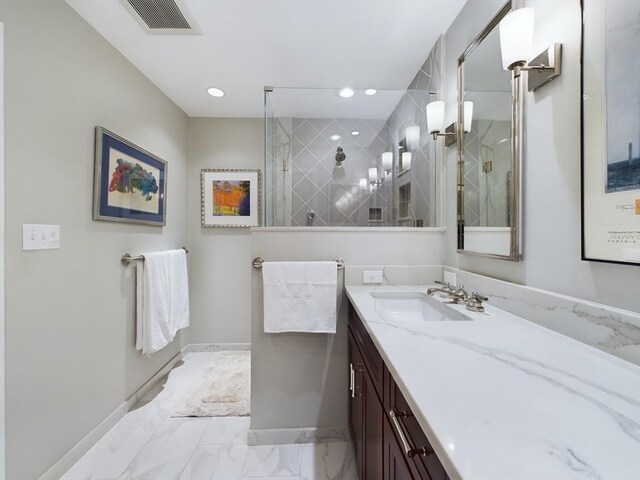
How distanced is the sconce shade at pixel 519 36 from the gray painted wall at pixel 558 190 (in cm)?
7

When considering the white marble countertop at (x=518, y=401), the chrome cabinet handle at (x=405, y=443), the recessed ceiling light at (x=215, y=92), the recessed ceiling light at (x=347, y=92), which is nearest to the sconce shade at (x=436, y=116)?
the recessed ceiling light at (x=347, y=92)

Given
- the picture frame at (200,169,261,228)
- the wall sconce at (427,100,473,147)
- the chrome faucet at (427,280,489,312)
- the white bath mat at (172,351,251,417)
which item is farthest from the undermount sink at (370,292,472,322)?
the picture frame at (200,169,261,228)

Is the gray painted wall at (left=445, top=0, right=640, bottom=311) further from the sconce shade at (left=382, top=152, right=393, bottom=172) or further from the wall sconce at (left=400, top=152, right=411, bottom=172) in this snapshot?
the sconce shade at (left=382, top=152, right=393, bottom=172)

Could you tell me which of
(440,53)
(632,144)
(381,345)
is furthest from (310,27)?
(381,345)

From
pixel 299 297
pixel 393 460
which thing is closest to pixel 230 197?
pixel 299 297

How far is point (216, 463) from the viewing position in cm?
149

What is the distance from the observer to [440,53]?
1.67 m

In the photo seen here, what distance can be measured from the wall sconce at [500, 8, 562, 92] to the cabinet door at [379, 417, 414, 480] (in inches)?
46.8

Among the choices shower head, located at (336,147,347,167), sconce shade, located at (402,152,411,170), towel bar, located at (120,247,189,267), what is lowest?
towel bar, located at (120,247,189,267)

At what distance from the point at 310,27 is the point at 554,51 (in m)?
1.24

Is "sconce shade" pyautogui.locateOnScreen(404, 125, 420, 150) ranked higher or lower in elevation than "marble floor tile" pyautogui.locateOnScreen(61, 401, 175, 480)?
higher

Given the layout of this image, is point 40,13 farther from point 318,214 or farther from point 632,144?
point 632,144

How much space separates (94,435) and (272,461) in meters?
1.05

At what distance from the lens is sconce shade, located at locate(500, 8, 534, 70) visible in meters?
0.92
